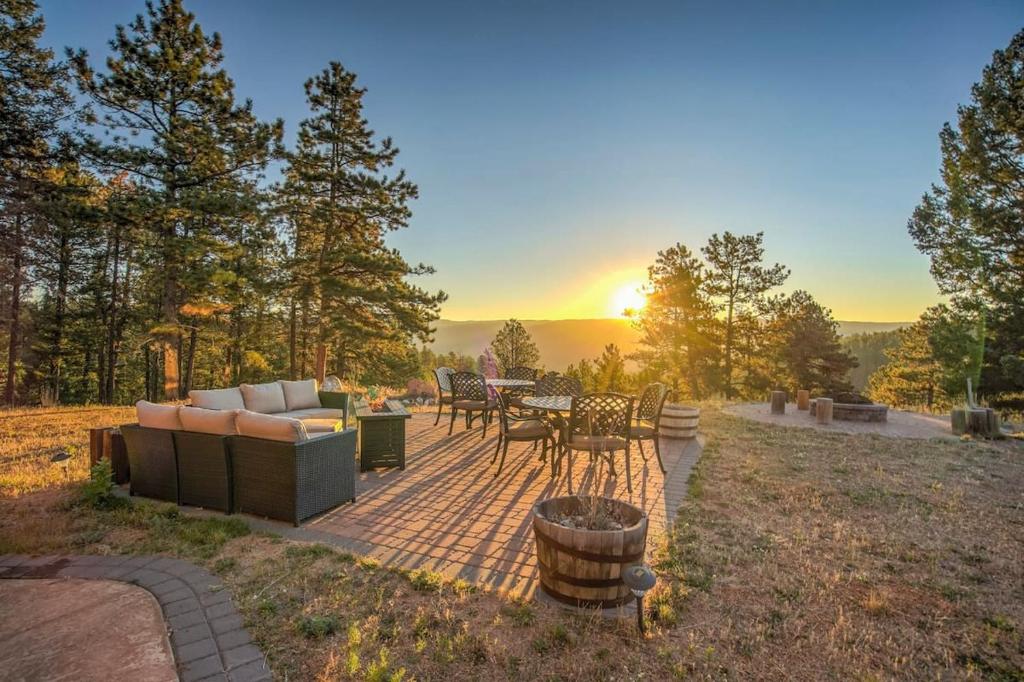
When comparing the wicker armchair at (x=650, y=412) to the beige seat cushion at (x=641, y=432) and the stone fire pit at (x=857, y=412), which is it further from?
the stone fire pit at (x=857, y=412)

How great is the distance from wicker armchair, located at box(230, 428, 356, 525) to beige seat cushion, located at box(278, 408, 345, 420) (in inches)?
94.8

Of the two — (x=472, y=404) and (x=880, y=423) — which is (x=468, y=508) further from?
(x=880, y=423)

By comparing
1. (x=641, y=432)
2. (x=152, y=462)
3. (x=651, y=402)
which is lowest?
(x=152, y=462)

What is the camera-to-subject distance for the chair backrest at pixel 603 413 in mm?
4309

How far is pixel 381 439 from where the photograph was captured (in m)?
4.79

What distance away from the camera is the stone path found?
7.84m

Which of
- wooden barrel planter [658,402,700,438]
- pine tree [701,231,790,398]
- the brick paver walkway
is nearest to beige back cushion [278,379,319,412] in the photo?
the brick paver walkway

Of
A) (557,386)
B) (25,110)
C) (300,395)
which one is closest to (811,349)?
(557,386)

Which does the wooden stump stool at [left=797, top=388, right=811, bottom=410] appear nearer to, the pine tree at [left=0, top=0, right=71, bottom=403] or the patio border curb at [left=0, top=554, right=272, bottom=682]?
the patio border curb at [left=0, top=554, right=272, bottom=682]

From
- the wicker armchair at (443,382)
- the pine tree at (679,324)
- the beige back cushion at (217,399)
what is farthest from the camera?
the pine tree at (679,324)

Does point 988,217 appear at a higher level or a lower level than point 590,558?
higher

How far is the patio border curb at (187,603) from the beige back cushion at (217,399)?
88.6 inches

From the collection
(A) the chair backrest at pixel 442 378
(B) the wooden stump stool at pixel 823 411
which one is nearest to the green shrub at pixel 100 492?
(A) the chair backrest at pixel 442 378

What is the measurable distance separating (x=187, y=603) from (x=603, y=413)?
3.35 meters
